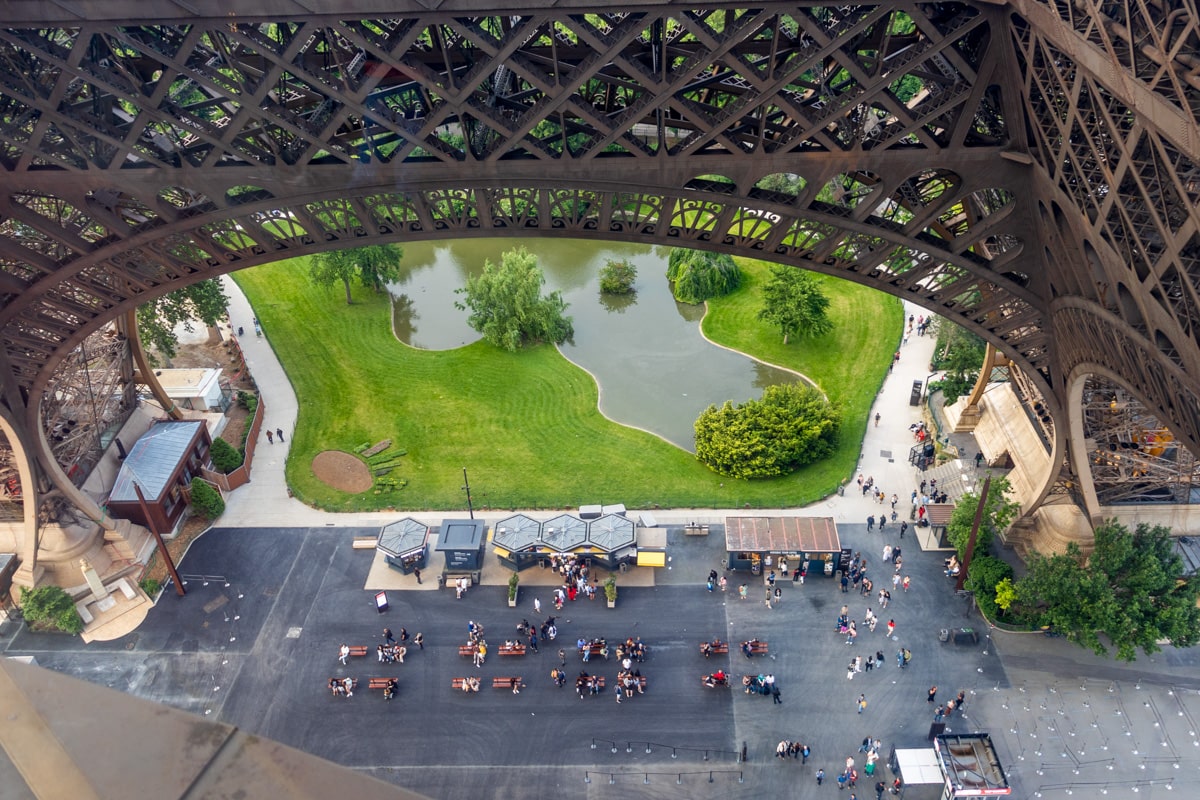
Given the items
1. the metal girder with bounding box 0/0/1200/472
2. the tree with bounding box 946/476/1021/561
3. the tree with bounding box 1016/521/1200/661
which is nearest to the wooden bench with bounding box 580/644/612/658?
→ the tree with bounding box 946/476/1021/561

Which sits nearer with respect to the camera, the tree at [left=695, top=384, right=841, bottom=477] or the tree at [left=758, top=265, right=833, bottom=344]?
the tree at [left=695, top=384, right=841, bottom=477]

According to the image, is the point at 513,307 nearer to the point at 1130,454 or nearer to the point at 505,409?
the point at 505,409

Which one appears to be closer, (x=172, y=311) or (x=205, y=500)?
(x=205, y=500)

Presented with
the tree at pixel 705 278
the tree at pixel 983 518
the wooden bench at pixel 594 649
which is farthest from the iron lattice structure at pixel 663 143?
the tree at pixel 705 278

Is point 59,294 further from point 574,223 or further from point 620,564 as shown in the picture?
point 620,564

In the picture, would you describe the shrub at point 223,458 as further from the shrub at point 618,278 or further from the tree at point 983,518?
the tree at point 983,518

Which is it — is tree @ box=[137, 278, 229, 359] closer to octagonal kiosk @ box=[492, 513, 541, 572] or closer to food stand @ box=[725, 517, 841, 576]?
octagonal kiosk @ box=[492, 513, 541, 572]

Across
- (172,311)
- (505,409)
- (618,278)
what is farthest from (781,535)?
(172,311)
